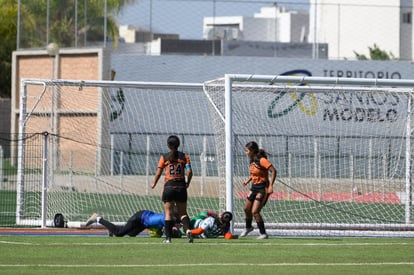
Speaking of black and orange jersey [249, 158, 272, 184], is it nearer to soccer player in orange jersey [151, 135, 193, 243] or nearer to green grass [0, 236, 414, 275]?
green grass [0, 236, 414, 275]

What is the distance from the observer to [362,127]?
92.4 ft

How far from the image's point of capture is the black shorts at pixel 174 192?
694 inches

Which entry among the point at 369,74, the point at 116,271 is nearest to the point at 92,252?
the point at 116,271

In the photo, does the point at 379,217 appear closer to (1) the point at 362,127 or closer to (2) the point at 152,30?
(1) the point at 362,127

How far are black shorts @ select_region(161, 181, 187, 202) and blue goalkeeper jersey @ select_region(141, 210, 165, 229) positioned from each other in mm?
802

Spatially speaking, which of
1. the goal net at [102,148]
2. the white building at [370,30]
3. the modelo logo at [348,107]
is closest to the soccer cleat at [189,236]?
the goal net at [102,148]

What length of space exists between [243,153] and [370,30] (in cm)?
4563

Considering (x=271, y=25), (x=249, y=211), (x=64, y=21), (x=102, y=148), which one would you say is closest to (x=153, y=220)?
(x=249, y=211)

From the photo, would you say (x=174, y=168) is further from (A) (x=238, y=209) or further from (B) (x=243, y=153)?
(B) (x=243, y=153)

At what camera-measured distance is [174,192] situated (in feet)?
57.9

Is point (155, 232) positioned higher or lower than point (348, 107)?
lower

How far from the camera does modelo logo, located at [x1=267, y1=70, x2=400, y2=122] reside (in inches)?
999

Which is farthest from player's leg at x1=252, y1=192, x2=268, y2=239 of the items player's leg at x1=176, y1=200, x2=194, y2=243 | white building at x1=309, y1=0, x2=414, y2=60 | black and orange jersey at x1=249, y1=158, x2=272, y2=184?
white building at x1=309, y1=0, x2=414, y2=60

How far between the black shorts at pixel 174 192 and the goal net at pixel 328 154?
7.86 feet
